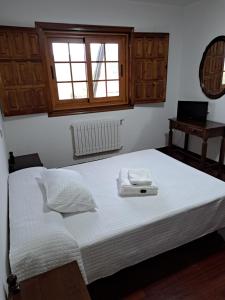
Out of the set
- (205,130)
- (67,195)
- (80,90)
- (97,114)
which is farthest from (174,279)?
(80,90)

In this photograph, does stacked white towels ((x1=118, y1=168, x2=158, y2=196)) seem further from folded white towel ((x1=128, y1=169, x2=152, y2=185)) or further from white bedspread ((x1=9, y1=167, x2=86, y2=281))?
white bedspread ((x1=9, y1=167, x2=86, y2=281))

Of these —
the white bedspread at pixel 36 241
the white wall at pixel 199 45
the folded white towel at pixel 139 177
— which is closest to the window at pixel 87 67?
the white wall at pixel 199 45

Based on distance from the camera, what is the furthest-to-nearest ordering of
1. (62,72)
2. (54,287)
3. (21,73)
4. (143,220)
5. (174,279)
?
1. (62,72)
2. (21,73)
3. (174,279)
4. (143,220)
5. (54,287)

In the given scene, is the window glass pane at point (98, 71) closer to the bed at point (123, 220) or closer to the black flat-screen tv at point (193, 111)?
the black flat-screen tv at point (193, 111)

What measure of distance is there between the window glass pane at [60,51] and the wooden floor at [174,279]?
278 cm

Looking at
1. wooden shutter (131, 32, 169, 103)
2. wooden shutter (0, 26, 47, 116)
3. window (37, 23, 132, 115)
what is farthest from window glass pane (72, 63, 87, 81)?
wooden shutter (131, 32, 169, 103)

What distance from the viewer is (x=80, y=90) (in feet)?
10.7

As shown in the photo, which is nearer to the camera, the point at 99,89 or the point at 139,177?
the point at 139,177

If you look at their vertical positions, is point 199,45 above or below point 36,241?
above

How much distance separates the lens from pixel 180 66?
371 centimetres

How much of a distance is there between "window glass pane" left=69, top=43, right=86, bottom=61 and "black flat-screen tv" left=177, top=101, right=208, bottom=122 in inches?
68.4

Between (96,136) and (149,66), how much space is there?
144cm

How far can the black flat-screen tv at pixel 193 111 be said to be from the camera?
3.19m

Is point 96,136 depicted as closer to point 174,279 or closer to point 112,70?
point 112,70
